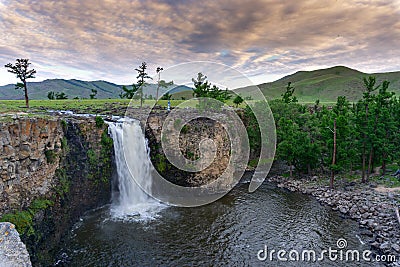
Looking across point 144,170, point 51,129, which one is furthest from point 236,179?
point 51,129

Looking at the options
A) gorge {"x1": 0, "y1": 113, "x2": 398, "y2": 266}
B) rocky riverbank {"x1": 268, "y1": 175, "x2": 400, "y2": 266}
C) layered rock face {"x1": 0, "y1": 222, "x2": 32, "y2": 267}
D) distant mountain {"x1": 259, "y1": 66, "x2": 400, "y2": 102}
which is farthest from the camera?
distant mountain {"x1": 259, "y1": 66, "x2": 400, "y2": 102}

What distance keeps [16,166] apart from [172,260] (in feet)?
41.2

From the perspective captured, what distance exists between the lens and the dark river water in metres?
18.3

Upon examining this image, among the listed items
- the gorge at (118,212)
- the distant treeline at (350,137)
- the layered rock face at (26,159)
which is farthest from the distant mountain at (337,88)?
the layered rock face at (26,159)

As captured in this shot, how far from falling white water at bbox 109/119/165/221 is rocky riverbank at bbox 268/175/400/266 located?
18023mm

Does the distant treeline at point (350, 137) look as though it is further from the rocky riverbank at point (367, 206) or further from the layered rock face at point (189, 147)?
the layered rock face at point (189, 147)

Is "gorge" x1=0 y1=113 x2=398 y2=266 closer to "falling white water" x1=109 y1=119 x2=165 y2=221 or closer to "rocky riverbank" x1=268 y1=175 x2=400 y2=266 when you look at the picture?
"falling white water" x1=109 y1=119 x2=165 y2=221

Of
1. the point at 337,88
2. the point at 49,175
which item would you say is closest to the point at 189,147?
the point at 49,175

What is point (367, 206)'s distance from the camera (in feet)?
85.8

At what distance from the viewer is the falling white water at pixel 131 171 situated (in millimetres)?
26777

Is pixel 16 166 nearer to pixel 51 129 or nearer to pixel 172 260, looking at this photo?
pixel 51 129

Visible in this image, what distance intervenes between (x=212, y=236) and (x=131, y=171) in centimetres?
1178

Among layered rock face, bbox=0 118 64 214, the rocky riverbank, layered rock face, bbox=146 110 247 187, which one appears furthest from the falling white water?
the rocky riverbank

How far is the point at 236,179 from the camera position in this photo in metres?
35.3
